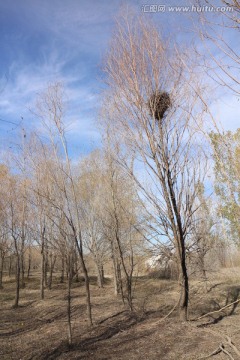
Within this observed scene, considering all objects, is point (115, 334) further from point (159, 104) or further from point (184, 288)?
point (159, 104)

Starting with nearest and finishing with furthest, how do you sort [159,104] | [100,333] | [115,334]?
[159,104]
[115,334]
[100,333]

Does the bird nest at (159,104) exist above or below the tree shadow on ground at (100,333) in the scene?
above

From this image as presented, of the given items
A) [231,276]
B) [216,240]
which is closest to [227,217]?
[216,240]

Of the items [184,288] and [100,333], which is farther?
[100,333]

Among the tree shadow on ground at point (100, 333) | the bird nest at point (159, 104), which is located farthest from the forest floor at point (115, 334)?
the bird nest at point (159, 104)

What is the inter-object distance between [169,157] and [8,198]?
1098 cm

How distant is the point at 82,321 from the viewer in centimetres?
959

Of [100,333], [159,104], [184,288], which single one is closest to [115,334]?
[100,333]

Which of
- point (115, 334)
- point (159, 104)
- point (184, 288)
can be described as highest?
point (159, 104)

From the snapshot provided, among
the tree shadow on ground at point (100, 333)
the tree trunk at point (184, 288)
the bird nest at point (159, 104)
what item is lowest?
the tree shadow on ground at point (100, 333)

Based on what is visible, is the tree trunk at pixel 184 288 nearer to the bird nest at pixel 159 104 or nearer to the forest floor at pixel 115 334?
the forest floor at pixel 115 334

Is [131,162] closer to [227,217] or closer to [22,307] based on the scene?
[22,307]

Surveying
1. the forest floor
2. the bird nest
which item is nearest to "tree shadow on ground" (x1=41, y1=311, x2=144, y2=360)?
the forest floor

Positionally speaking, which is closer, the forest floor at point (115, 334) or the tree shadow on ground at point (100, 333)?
the forest floor at point (115, 334)
